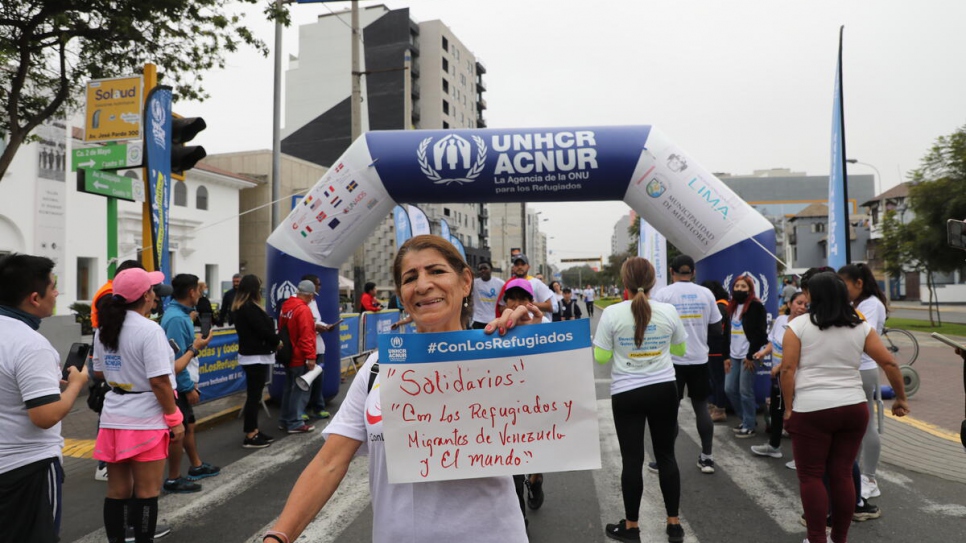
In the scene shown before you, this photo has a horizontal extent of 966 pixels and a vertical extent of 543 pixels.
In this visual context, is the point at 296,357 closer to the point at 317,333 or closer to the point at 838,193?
the point at 317,333

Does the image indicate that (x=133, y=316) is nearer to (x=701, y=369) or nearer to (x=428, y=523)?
(x=428, y=523)

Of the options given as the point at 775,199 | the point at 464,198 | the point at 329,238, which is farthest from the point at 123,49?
the point at 775,199

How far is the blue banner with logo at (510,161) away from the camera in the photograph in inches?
309

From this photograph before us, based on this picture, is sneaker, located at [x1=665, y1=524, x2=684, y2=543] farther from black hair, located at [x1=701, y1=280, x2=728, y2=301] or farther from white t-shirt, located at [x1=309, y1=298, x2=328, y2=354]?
white t-shirt, located at [x1=309, y1=298, x2=328, y2=354]

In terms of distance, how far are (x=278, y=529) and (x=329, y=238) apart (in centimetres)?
717

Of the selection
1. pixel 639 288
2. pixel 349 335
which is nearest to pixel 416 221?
pixel 349 335

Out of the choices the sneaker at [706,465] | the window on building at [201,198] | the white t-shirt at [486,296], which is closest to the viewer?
the sneaker at [706,465]

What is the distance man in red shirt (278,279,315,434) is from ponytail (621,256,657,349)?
4106mm

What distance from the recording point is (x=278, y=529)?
1.51m

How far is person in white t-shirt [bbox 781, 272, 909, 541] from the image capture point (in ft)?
10.9

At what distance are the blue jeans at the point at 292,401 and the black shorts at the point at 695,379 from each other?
4.19m

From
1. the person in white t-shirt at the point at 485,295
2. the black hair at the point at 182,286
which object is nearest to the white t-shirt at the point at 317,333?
the person in white t-shirt at the point at 485,295

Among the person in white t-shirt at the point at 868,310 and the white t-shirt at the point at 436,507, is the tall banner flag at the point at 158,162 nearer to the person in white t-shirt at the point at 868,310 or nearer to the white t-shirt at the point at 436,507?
the white t-shirt at the point at 436,507

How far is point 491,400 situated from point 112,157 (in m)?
7.39
